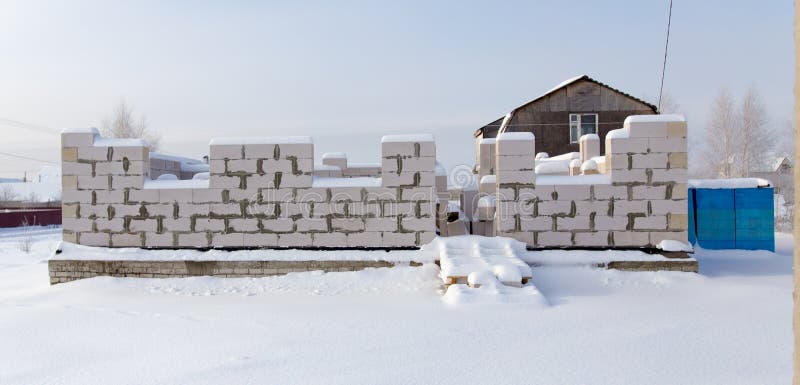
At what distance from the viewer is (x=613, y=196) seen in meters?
8.05

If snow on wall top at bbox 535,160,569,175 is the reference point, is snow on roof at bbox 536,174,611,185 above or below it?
below

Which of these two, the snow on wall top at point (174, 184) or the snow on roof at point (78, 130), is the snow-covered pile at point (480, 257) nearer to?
the snow on wall top at point (174, 184)

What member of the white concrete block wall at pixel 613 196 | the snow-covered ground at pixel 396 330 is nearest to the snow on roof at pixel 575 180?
the white concrete block wall at pixel 613 196

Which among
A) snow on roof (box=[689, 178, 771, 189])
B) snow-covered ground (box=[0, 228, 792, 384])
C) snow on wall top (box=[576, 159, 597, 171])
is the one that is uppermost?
snow on wall top (box=[576, 159, 597, 171])

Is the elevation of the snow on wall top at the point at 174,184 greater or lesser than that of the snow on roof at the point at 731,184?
greater

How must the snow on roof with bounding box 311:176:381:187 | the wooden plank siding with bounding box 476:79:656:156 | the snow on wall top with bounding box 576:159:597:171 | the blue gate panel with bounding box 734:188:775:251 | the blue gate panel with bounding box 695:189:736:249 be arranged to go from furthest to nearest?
the wooden plank siding with bounding box 476:79:656:156
the snow on wall top with bounding box 576:159:597:171
the blue gate panel with bounding box 695:189:736:249
the blue gate panel with bounding box 734:188:775:251
the snow on roof with bounding box 311:176:381:187

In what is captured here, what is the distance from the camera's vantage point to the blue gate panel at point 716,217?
923cm

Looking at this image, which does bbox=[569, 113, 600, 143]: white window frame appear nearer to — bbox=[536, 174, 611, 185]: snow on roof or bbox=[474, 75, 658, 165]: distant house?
bbox=[474, 75, 658, 165]: distant house

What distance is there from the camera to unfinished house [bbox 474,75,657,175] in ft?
82.5

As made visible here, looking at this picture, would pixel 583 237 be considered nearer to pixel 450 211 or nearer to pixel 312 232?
pixel 450 211

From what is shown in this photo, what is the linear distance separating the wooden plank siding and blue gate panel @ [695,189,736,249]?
16347 mm

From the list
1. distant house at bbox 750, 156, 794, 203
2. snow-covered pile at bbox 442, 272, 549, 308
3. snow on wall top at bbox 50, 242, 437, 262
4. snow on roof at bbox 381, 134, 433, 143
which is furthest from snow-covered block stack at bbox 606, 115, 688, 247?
distant house at bbox 750, 156, 794, 203

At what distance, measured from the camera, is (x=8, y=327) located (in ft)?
18.7

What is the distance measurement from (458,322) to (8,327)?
453 centimetres
